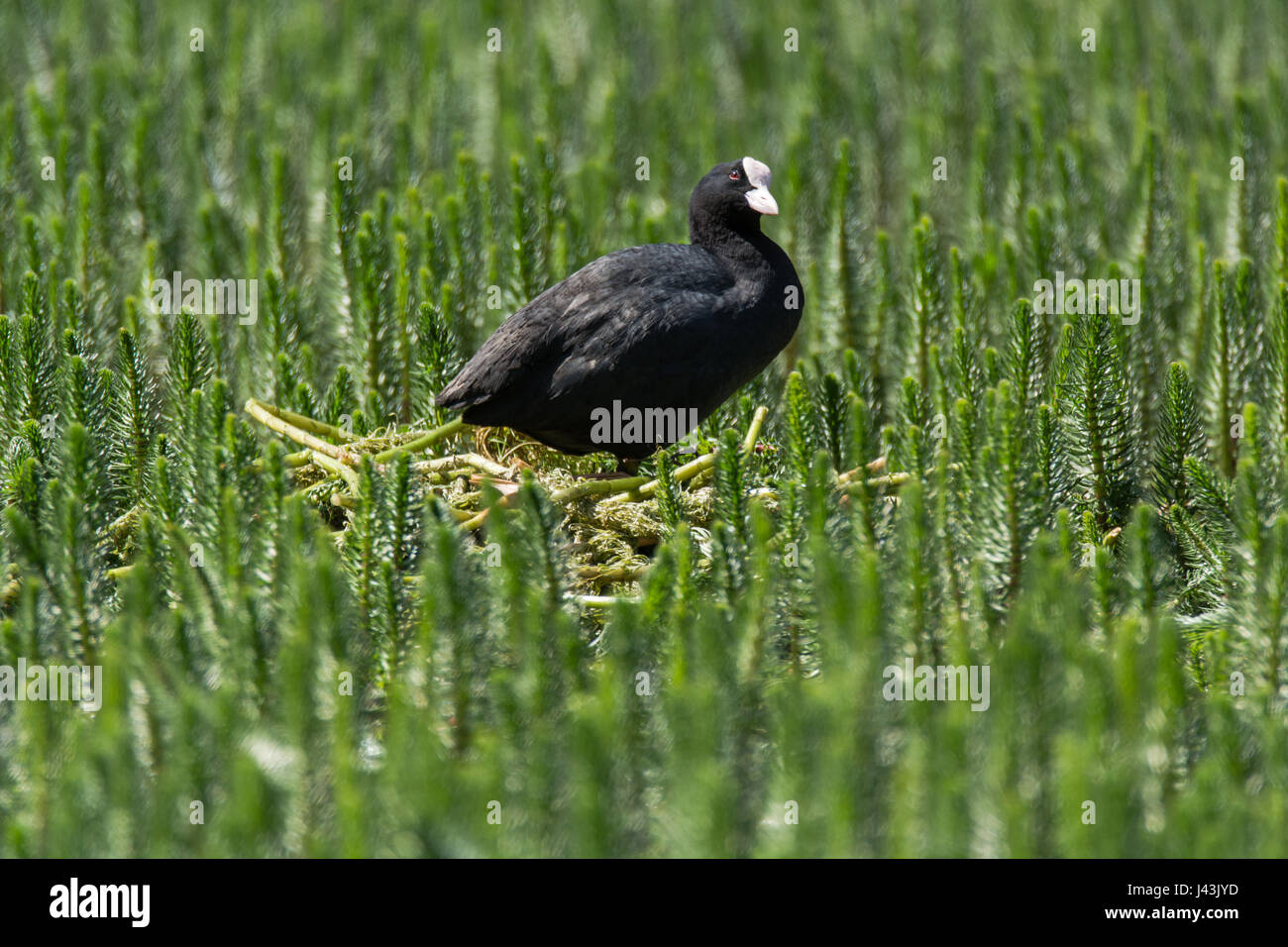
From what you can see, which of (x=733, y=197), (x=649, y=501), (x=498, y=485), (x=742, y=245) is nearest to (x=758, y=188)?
(x=733, y=197)

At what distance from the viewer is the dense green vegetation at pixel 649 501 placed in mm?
3789

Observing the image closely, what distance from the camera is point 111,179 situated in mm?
9281

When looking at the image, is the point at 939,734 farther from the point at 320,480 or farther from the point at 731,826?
the point at 320,480

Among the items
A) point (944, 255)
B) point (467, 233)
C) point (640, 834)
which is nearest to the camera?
point (640, 834)

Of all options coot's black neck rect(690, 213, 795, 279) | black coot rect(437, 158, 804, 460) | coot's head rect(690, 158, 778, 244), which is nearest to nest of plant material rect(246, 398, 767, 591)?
black coot rect(437, 158, 804, 460)

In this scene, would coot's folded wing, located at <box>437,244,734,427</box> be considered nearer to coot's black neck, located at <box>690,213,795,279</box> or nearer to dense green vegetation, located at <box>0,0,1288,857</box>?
coot's black neck, located at <box>690,213,795,279</box>

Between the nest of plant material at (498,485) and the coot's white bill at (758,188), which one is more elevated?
the coot's white bill at (758,188)

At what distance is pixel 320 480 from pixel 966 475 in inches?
109

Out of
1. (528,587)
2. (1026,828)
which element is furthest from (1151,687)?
(528,587)

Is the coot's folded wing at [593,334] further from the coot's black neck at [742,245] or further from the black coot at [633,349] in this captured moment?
the coot's black neck at [742,245]

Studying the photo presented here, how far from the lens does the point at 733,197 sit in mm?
6582

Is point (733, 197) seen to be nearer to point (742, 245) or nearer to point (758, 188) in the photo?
point (758, 188)

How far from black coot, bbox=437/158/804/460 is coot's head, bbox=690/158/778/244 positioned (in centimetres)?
7

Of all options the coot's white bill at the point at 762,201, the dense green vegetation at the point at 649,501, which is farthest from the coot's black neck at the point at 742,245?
the dense green vegetation at the point at 649,501
